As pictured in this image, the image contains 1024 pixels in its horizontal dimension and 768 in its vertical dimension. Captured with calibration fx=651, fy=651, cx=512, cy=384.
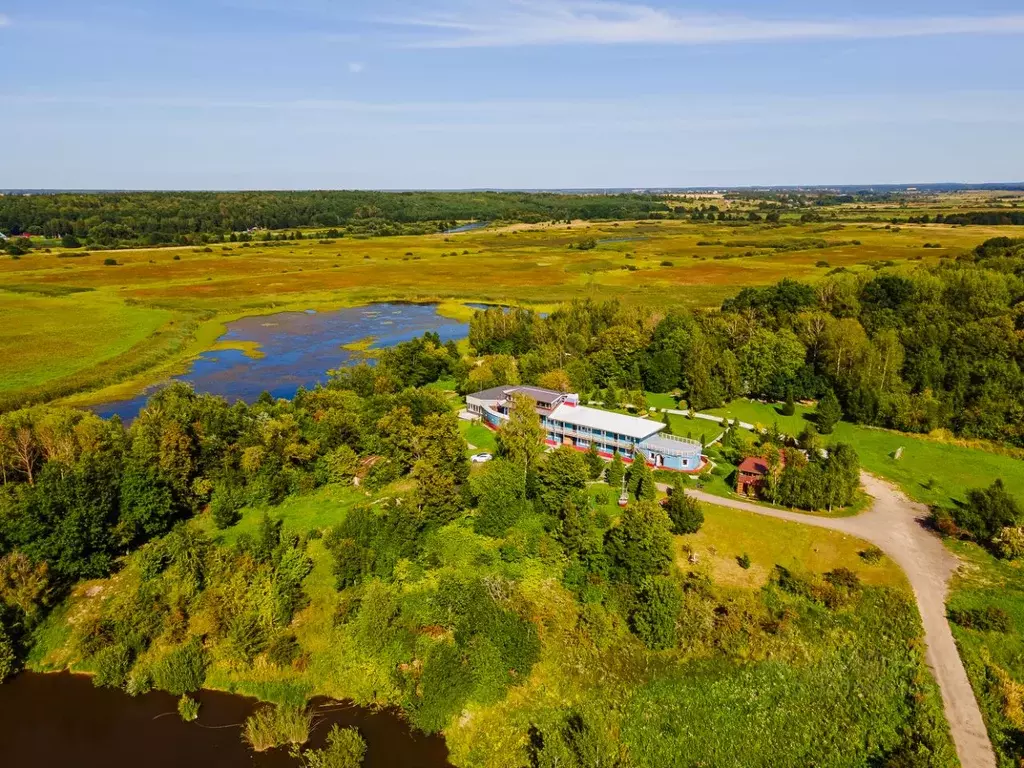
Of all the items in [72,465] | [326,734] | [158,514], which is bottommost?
[326,734]

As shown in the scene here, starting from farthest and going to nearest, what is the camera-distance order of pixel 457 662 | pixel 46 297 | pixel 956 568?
pixel 46 297, pixel 956 568, pixel 457 662

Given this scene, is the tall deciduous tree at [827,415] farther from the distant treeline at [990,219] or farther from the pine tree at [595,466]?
the distant treeline at [990,219]

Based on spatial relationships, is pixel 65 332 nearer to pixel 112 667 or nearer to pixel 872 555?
pixel 112 667

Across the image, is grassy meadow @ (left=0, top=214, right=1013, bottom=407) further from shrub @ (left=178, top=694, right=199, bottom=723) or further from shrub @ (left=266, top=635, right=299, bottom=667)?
shrub @ (left=178, top=694, right=199, bottom=723)

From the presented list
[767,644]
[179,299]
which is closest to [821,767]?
[767,644]

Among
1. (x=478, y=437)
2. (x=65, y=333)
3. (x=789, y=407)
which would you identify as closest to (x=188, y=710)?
(x=478, y=437)

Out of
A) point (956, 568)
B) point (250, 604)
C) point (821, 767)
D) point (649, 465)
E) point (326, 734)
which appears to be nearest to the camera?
point (821, 767)

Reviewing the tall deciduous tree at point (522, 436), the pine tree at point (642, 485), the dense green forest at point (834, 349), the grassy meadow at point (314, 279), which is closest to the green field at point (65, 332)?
the grassy meadow at point (314, 279)

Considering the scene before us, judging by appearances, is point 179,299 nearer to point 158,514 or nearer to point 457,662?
point 158,514
